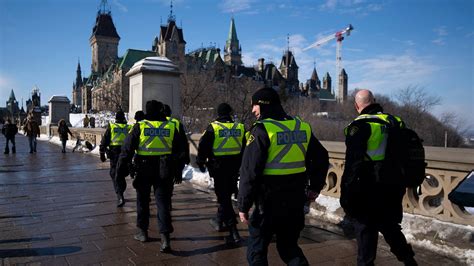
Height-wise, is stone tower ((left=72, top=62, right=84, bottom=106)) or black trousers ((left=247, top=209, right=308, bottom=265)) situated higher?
stone tower ((left=72, top=62, right=84, bottom=106))

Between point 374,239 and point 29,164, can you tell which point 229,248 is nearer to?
point 374,239

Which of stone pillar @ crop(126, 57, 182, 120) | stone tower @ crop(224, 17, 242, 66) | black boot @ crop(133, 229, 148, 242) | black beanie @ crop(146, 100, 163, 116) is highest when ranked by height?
stone tower @ crop(224, 17, 242, 66)

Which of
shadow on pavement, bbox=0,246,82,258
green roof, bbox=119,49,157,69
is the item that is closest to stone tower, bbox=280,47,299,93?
green roof, bbox=119,49,157,69

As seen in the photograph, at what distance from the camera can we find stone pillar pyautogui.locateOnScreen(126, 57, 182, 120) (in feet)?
35.0

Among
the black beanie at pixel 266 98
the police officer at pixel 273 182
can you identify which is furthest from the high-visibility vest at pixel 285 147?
the black beanie at pixel 266 98

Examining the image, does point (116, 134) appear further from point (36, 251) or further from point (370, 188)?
point (370, 188)

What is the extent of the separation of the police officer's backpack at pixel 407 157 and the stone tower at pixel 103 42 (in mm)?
124593

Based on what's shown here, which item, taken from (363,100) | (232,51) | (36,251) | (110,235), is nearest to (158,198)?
(110,235)

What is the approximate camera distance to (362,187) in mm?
3461

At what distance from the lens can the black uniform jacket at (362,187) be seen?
11.2ft

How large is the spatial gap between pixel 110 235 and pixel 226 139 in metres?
2.13

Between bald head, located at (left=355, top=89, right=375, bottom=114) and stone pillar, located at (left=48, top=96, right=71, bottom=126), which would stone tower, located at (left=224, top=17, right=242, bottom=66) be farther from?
bald head, located at (left=355, top=89, right=375, bottom=114)

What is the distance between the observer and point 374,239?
3547 millimetres

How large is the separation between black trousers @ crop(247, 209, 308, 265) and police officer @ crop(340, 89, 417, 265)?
1.92 ft
